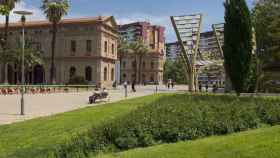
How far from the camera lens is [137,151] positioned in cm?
745

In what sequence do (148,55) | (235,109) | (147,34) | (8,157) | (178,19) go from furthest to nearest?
(147,34)
(148,55)
(178,19)
(235,109)
(8,157)

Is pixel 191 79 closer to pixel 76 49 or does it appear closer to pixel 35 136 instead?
pixel 35 136

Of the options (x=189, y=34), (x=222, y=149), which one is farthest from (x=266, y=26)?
(x=222, y=149)

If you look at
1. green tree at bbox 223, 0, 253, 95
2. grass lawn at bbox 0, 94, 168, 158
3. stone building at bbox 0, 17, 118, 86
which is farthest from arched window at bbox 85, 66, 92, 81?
grass lawn at bbox 0, 94, 168, 158

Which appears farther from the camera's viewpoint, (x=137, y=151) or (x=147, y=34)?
(x=147, y=34)

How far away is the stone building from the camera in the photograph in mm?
73375

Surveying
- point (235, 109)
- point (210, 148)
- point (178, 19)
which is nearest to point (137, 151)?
point (210, 148)

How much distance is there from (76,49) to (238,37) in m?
58.3

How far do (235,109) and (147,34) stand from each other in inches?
6085

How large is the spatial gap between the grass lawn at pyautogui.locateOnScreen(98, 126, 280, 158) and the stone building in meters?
65.3

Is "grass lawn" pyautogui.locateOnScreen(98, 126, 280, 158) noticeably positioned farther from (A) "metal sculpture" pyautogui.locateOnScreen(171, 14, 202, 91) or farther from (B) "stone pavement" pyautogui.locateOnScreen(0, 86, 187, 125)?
(A) "metal sculpture" pyautogui.locateOnScreen(171, 14, 202, 91)

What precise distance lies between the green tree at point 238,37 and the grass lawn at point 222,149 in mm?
11234

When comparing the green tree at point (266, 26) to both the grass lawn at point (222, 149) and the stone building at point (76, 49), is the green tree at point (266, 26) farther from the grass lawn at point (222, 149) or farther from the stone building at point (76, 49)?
the grass lawn at point (222, 149)

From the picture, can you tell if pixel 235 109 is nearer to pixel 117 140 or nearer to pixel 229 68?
pixel 117 140
